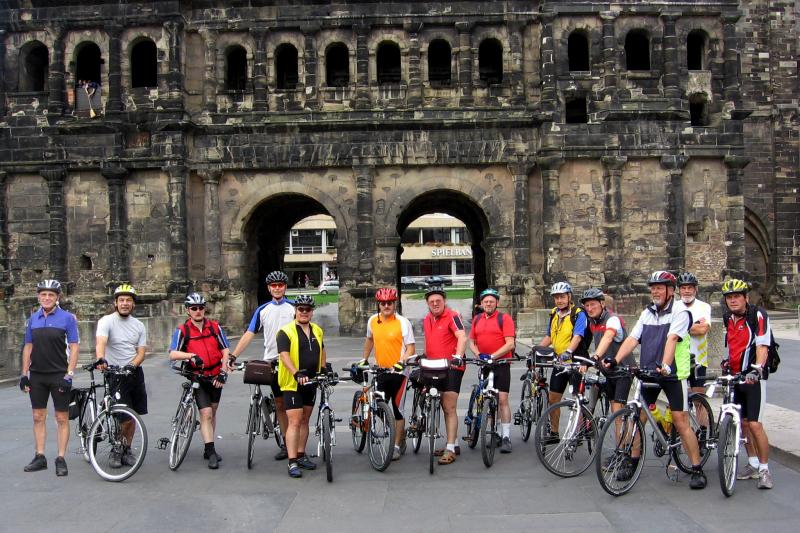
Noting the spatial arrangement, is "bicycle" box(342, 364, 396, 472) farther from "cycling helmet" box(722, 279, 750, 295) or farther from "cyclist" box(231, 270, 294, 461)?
"cycling helmet" box(722, 279, 750, 295)

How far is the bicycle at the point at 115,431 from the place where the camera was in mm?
7457

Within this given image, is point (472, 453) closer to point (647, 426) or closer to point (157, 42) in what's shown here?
point (647, 426)

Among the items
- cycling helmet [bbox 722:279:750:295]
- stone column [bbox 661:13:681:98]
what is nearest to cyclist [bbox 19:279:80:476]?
cycling helmet [bbox 722:279:750:295]

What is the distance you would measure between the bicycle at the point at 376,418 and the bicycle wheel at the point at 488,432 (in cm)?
99

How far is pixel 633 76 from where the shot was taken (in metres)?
22.9

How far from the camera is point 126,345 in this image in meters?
8.05

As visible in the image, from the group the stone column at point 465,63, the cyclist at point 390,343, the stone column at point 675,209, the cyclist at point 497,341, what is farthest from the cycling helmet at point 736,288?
the stone column at point 465,63

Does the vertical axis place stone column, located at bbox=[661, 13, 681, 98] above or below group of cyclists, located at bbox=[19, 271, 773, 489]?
above

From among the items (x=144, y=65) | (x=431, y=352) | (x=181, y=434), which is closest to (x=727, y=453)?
(x=431, y=352)

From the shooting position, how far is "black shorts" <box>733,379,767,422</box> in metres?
6.88

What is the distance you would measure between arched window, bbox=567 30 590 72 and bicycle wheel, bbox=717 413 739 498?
19.2 metres

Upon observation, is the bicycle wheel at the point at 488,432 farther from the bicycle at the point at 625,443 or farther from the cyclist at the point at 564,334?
the bicycle at the point at 625,443

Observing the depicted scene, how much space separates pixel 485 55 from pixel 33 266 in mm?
16403

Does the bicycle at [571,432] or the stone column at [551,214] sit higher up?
the stone column at [551,214]
